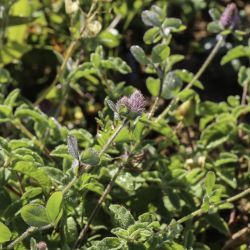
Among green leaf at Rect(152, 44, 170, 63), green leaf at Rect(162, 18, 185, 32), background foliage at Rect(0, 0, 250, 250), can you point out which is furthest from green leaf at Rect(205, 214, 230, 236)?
green leaf at Rect(162, 18, 185, 32)

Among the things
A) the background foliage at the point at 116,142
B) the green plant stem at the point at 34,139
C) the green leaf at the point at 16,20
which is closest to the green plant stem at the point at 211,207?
the background foliage at the point at 116,142

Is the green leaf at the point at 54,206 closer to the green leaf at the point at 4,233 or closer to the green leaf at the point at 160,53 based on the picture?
the green leaf at the point at 4,233

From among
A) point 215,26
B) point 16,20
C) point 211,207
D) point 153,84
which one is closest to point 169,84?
point 153,84

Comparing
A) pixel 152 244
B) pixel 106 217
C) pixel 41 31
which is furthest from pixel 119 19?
pixel 152 244

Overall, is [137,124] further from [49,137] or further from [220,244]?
[220,244]

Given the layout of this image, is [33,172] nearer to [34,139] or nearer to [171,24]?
[34,139]

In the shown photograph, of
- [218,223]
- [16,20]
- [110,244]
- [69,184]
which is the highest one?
[16,20]

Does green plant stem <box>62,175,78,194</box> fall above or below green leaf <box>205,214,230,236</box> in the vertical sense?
above

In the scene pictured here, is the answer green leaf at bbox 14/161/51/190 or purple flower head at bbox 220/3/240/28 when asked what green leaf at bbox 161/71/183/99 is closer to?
purple flower head at bbox 220/3/240/28
